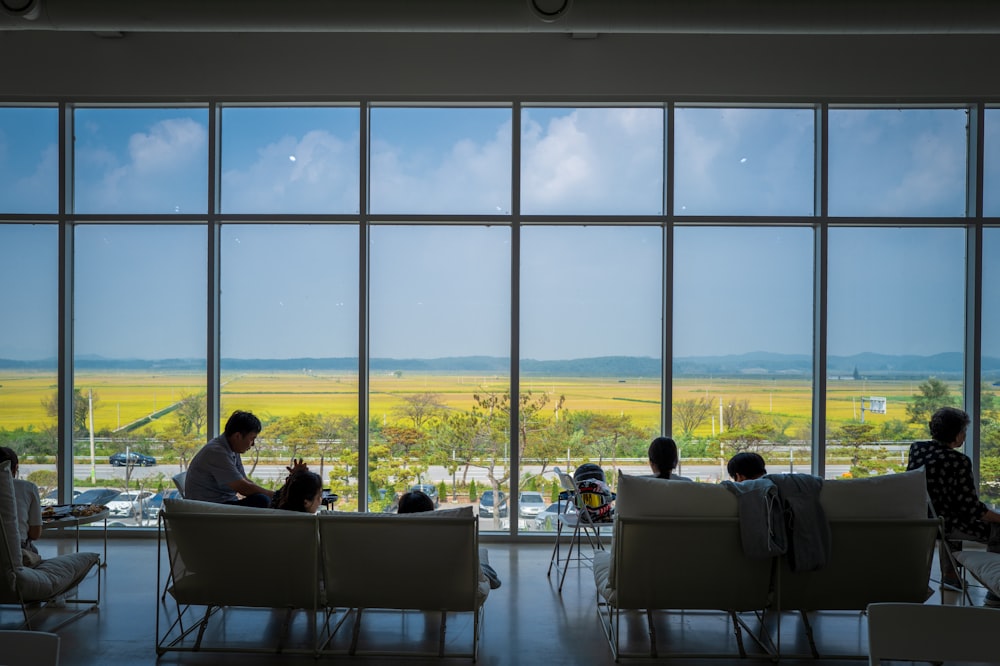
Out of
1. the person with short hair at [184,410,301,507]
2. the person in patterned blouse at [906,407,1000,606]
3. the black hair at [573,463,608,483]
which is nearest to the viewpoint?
the person in patterned blouse at [906,407,1000,606]

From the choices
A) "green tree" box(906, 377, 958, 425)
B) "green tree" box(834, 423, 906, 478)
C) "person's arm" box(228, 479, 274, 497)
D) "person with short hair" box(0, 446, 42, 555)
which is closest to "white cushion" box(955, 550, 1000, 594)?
"green tree" box(834, 423, 906, 478)

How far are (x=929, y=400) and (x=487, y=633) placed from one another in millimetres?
4735

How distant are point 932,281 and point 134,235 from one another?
7.32 metres

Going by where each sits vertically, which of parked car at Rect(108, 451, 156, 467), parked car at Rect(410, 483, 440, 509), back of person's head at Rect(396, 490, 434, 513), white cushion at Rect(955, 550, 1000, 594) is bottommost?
parked car at Rect(410, 483, 440, 509)

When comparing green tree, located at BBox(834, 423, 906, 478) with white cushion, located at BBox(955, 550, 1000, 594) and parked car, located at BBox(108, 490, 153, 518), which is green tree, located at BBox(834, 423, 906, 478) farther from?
parked car, located at BBox(108, 490, 153, 518)

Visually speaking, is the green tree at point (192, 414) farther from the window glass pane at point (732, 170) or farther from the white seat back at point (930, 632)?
the white seat back at point (930, 632)

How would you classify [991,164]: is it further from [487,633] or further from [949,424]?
[487,633]

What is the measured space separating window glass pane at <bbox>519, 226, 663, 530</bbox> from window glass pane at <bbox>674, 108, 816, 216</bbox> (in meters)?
0.53

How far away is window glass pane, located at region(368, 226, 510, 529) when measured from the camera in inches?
248

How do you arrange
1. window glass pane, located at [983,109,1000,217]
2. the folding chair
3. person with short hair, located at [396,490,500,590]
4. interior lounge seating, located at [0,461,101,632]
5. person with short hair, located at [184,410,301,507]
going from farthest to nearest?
1. window glass pane, located at [983,109,1000,217]
2. the folding chair
3. person with short hair, located at [184,410,301,507]
4. person with short hair, located at [396,490,500,590]
5. interior lounge seating, located at [0,461,101,632]

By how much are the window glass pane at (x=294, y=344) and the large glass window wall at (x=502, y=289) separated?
0.07ft

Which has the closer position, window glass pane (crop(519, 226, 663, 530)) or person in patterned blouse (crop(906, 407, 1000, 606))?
person in patterned blouse (crop(906, 407, 1000, 606))

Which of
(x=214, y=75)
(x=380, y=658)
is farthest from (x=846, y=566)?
(x=214, y=75)

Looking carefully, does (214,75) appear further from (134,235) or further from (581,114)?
(581,114)
